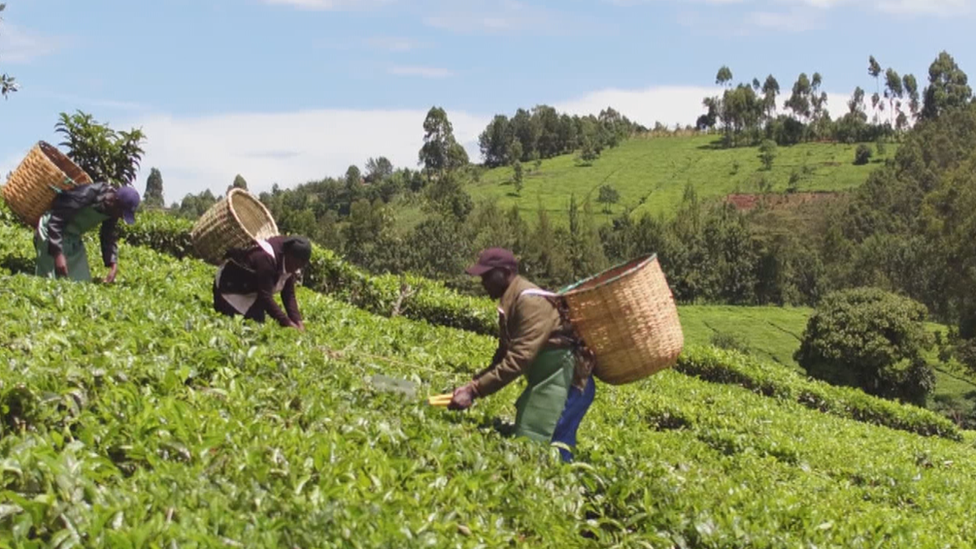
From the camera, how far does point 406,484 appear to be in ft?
14.2

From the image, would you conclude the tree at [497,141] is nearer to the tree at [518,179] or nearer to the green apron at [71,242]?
the tree at [518,179]

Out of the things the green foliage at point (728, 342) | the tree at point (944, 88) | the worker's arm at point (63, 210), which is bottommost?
the green foliage at point (728, 342)

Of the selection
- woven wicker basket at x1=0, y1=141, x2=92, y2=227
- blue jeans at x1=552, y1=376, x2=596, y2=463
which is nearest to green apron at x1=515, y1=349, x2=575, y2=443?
blue jeans at x1=552, y1=376, x2=596, y2=463

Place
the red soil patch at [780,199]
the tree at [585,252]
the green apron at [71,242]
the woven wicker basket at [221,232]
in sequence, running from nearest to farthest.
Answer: the woven wicker basket at [221,232], the green apron at [71,242], the tree at [585,252], the red soil patch at [780,199]

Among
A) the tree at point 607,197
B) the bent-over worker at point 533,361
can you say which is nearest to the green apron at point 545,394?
the bent-over worker at point 533,361

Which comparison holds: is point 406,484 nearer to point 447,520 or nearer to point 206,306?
point 447,520

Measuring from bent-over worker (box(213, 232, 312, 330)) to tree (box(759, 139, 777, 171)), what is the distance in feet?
353

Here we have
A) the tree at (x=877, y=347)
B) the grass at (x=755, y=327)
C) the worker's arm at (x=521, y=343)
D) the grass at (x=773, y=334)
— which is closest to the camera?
the worker's arm at (x=521, y=343)

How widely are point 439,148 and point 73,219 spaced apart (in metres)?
118

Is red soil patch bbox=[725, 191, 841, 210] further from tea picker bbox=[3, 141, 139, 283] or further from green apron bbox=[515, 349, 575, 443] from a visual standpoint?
green apron bbox=[515, 349, 575, 443]

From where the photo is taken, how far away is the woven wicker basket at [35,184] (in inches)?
356

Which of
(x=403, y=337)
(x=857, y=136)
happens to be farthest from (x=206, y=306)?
(x=857, y=136)

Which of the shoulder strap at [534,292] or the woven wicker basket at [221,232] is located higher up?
the woven wicker basket at [221,232]

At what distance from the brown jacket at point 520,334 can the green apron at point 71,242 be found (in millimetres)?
5285
